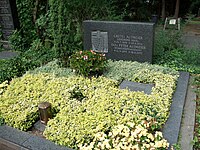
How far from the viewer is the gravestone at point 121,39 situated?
17.3 ft

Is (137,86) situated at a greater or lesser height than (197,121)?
greater

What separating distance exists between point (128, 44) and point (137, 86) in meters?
1.62

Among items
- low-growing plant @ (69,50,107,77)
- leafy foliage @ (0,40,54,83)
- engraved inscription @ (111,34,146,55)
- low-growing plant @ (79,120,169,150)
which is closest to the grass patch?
low-growing plant @ (79,120,169,150)

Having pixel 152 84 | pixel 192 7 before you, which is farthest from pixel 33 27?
pixel 192 7

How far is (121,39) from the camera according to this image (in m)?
5.57

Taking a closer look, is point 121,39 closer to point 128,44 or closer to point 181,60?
point 128,44

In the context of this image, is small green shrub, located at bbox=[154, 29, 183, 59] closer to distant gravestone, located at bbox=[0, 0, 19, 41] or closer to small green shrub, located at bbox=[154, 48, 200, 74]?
small green shrub, located at bbox=[154, 48, 200, 74]

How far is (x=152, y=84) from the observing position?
4449 mm

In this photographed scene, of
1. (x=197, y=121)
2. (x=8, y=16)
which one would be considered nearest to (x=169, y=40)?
(x=197, y=121)

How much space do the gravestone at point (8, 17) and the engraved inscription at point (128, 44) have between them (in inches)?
155

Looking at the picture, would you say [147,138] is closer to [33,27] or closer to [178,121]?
[178,121]

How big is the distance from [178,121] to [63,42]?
11.7 feet

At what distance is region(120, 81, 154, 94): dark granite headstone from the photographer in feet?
13.6

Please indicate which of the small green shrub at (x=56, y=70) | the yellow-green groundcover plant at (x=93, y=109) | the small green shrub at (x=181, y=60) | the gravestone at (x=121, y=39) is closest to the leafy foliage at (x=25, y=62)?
the small green shrub at (x=56, y=70)
